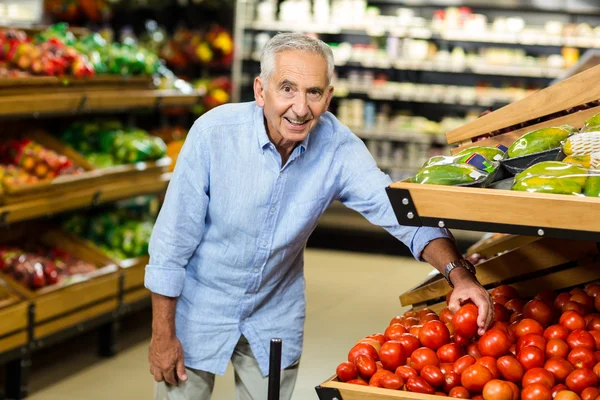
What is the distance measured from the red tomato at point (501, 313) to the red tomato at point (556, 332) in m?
0.19

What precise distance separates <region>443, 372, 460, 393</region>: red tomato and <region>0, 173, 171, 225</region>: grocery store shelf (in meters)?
3.13

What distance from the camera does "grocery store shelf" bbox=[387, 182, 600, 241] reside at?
153 cm

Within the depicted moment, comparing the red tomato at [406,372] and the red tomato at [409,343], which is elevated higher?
the red tomato at [406,372]

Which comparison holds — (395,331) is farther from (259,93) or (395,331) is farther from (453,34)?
(453,34)

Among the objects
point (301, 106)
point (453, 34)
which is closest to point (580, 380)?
point (301, 106)

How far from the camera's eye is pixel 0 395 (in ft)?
14.3

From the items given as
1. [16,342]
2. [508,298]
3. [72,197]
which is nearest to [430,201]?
[508,298]

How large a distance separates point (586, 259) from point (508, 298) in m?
0.25

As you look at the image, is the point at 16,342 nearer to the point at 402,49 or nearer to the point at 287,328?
the point at 287,328

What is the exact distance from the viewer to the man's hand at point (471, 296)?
1.89 metres

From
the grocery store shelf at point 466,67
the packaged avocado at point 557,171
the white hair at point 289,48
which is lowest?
the grocery store shelf at point 466,67

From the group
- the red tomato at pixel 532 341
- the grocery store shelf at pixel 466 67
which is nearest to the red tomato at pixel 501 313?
the red tomato at pixel 532 341

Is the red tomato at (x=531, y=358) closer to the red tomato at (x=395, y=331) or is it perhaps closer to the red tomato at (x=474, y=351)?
the red tomato at (x=474, y=351)

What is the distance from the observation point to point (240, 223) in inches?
96.6
